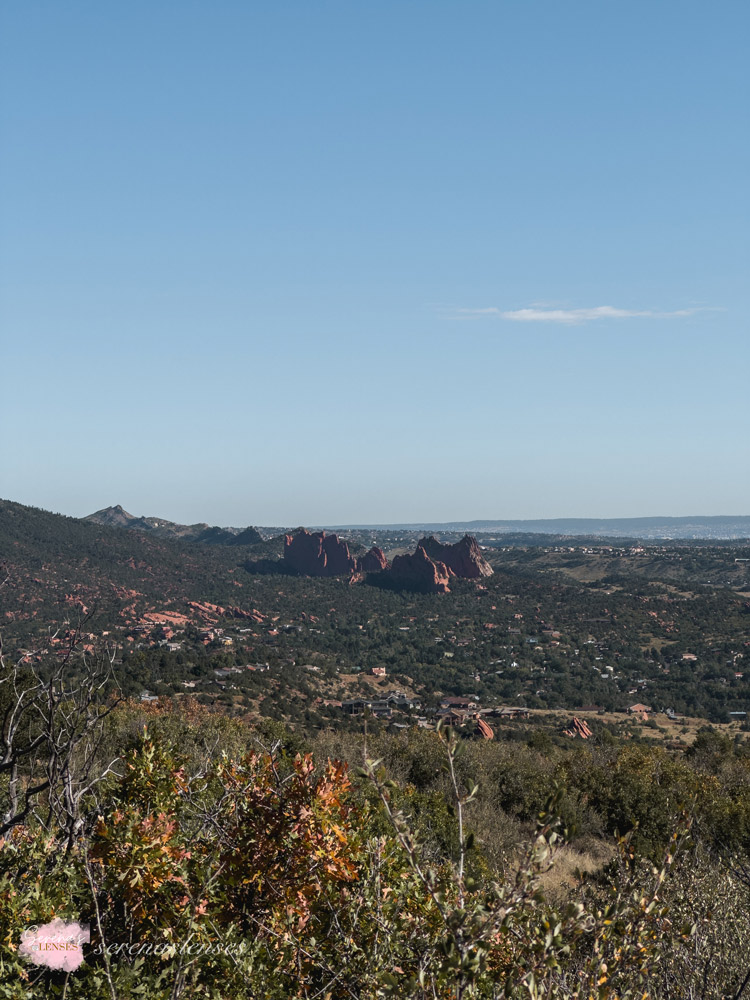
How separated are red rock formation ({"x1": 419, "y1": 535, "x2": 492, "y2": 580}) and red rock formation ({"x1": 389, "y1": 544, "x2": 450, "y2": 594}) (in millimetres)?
3358

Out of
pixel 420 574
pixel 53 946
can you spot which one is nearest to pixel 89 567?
pixel 420 574

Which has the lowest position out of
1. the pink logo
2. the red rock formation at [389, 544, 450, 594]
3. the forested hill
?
the red rock formation at [389, 544, 450, 594]

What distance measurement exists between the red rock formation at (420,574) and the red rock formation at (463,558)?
132 inches

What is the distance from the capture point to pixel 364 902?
16.5ft

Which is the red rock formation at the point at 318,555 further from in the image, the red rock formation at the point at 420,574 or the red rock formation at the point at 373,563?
the red rock formation at the point at 420,574

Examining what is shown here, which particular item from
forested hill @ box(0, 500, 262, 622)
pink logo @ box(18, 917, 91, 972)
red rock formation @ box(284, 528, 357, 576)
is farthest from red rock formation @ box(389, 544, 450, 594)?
pink logo @ box(18, 917, 91, 972)

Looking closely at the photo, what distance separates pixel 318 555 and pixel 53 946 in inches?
5639

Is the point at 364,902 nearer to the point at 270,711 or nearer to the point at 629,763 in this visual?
the point at 629,763

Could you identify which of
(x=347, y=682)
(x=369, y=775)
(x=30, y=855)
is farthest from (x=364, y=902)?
(x=347, y=682)

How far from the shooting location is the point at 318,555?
485 feet

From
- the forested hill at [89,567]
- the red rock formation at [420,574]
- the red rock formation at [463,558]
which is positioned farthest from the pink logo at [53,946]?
the red rock formation at [463,558]

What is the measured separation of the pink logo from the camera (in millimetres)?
4969

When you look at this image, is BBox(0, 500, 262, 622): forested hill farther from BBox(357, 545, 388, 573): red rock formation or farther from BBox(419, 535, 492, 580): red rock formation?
BBox(419, 535, 492, 580): red rock formation

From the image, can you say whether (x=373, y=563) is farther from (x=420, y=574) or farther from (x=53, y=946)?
(x=53, y=946)
